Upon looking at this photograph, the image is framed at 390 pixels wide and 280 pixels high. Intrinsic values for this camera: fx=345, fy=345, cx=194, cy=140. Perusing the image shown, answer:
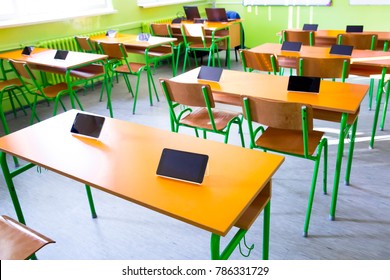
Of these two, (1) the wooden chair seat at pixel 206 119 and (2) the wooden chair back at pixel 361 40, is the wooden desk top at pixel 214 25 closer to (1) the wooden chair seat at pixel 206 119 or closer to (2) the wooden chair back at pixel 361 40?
(2) the wooden chair back at pixel 361 40

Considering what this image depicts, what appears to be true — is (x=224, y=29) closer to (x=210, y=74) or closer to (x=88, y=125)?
(x=210, y=74)

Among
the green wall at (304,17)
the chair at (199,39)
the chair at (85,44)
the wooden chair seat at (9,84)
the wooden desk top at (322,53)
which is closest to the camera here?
the wooden desk top at (322,53)

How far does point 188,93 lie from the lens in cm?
219

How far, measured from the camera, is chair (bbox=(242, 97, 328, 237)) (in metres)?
1.70

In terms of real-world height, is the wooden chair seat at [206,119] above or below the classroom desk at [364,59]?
below

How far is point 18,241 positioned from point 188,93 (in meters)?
1.28

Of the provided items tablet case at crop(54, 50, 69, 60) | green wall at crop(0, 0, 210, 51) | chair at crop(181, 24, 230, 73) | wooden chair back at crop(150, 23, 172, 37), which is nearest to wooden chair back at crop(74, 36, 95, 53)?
green wall at crop(0, 0, 210, 51)

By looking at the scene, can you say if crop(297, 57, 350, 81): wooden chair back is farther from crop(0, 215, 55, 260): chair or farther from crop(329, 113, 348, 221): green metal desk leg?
crop(0, 215, 55, 260): chair

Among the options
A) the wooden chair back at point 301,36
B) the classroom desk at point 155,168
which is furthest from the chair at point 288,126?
the wooden chair back at point 301,36

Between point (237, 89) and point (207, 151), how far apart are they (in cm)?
86

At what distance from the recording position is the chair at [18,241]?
4.03ft

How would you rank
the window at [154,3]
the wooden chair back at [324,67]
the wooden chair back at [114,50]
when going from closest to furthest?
1. the wooden chair back at [324,67]
2. the wooden chair back at [114,50]
3. the window at [154,3]

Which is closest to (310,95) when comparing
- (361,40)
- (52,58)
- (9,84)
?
(361,40)

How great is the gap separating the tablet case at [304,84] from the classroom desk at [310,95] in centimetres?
4
